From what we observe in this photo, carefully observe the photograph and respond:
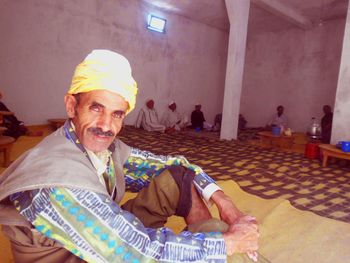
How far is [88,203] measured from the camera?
885mm

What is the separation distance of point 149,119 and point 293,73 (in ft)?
16.2

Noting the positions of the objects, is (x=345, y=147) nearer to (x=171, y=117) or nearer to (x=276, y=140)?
(x=276, y=140)

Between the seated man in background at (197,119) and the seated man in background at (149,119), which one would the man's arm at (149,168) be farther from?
the seated man in background at (197,119)

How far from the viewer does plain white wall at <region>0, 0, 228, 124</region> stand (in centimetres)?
584

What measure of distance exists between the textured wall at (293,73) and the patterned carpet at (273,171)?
4.18m

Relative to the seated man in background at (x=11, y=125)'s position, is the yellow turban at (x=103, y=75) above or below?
above

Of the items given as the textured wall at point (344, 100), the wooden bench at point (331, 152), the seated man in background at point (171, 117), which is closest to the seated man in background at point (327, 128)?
the textured wall at point (344, 100)

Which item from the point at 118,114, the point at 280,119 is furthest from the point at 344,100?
the point at 118,114

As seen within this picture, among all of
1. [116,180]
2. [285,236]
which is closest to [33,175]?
[116,180]

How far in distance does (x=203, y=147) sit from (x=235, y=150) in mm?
588

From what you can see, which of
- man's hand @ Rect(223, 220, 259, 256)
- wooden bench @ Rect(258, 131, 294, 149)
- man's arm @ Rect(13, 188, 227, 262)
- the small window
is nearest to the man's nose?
man's arm @ Rect(13, 188, 227, 262)

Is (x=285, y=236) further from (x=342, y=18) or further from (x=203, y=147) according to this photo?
(x=342, y=18)

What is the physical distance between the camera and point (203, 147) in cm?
541

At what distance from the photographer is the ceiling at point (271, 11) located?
7.27 metres
